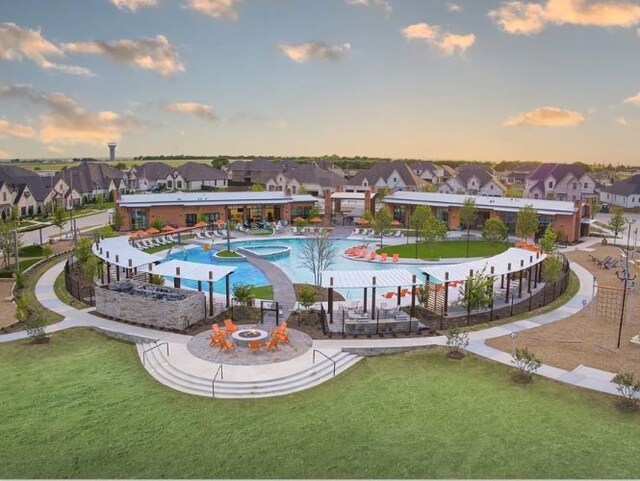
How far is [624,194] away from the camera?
81.8 metres

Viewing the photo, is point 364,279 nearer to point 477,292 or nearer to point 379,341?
point 379,341

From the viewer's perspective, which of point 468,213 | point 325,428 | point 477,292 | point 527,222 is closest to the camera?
point 325,428

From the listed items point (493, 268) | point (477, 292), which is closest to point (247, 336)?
point (477, 292)

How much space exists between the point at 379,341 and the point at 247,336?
550 centimetres

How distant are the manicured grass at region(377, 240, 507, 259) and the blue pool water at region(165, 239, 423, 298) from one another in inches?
163

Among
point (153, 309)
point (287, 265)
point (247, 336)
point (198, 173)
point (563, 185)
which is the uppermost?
point (198, 173)

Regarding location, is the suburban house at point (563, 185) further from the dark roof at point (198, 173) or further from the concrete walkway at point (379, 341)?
the concrete walkway at point (379, 341)

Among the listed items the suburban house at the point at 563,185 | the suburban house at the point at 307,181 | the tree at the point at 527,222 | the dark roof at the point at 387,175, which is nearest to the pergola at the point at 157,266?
the tree at the point at 527,222

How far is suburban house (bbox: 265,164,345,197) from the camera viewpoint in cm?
8931

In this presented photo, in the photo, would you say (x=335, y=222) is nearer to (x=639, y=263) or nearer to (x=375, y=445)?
(x=639, y=263)

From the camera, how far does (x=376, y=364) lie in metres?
19.9

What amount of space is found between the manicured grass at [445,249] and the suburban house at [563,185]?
42.9m

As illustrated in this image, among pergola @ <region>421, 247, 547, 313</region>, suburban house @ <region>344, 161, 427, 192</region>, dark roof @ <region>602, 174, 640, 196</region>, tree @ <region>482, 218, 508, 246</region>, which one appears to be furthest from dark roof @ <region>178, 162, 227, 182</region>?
pergola @ <region>421, 247, 547, 313</region>

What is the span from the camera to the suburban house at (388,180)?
85.8 meters
